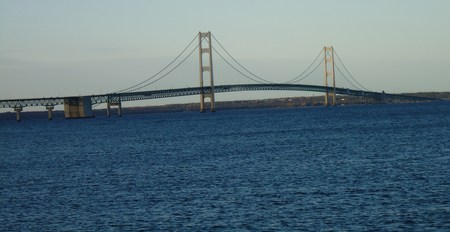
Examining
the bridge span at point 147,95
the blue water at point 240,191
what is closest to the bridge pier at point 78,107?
the bridge span at point 147,95

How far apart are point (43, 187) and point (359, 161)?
13268 millimetres

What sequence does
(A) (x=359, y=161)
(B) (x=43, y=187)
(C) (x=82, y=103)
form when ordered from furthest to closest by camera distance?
(C) (x=82, y=103) < (A) (x=359, y=161) < (B) (x=43, y=187)

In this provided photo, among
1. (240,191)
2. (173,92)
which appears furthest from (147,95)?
(240,191)

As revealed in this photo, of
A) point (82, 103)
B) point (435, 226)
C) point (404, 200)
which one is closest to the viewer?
point (435, 226)

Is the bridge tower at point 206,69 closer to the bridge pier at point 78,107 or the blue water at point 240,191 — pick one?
the bridge pier at point 78,107

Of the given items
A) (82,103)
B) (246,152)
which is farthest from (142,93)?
(246,152)

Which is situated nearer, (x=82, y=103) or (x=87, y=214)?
(x=87, y=214)

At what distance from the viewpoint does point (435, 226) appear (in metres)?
20.4

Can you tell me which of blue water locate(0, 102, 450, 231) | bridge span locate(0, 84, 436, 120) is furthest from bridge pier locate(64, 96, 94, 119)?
blue water locate(0, 102, 450, 231)

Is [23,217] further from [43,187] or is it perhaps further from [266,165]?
[266,165]

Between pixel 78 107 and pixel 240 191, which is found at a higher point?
pixel 240 191

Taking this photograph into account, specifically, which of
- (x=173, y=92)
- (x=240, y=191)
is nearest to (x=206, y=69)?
(x=173, y=92)

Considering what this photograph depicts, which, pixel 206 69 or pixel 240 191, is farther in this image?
pixel 206 69

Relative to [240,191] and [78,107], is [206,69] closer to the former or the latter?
[78,107]
